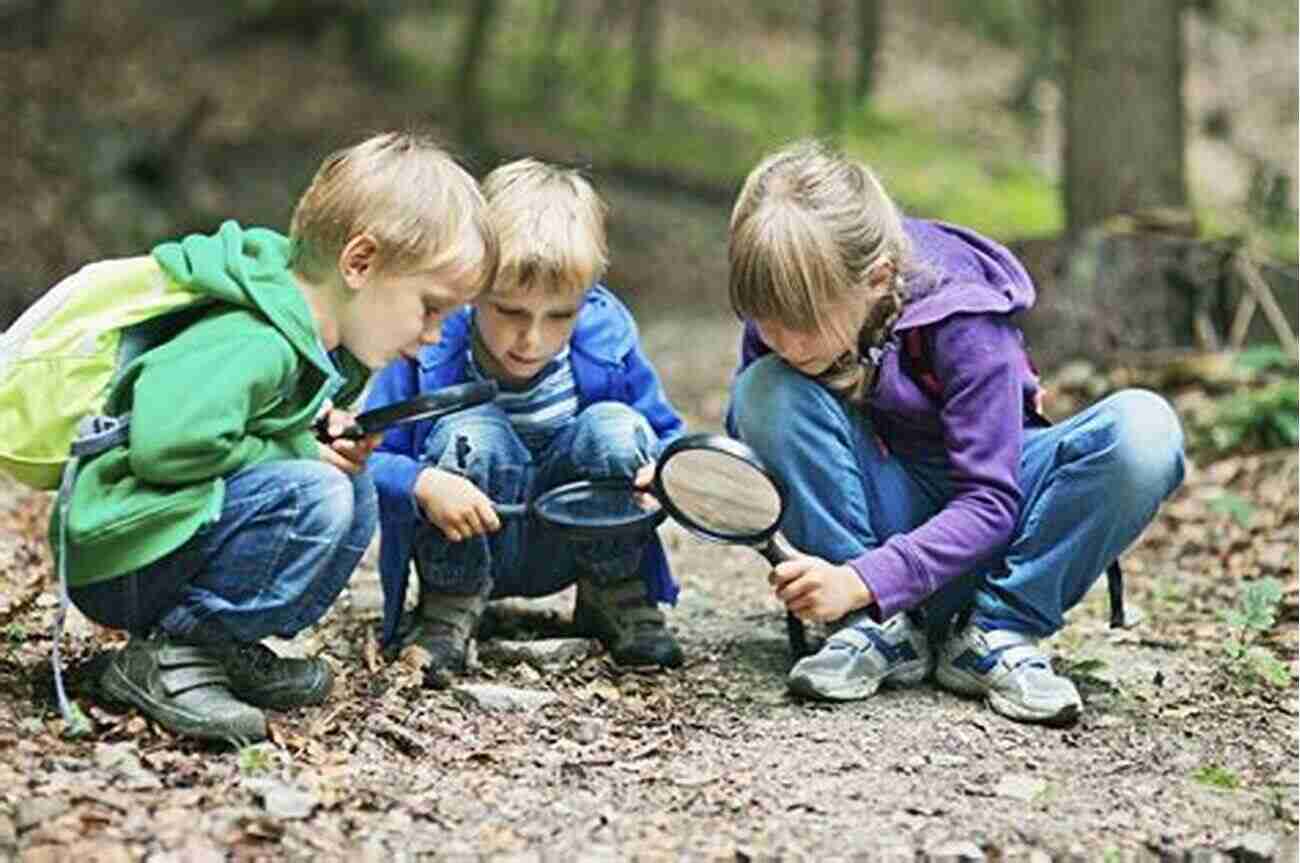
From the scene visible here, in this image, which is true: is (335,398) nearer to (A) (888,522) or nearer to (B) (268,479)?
(B) (268,479)

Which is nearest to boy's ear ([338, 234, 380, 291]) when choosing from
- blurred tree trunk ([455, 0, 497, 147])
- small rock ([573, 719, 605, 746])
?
small rock ([573, 719, 605, 746])

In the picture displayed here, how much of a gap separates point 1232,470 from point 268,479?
12.1 ft

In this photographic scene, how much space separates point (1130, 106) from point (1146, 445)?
460cm

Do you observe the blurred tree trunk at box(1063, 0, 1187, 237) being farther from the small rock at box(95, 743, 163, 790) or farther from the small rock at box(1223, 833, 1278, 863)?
the small rock at box(95, 743, 163, 790)

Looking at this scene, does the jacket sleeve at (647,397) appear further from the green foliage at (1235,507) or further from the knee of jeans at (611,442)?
the green foliage at (1235,507)

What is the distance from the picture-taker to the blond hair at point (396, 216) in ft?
10.1

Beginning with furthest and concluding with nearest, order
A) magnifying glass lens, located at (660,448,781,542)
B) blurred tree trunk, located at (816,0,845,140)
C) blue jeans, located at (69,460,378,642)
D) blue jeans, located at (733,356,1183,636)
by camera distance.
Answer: blurred tree trunk, located at (816,0,845,140) < blue jeans, located at (733,356,1183,636) < magnifying glass lens, located at (660,448,781,542) < blue jeans, located at (69,460,378,642)

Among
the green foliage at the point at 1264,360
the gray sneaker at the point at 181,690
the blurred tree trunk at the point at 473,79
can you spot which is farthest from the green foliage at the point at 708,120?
the gray sneaker at the point at 181,690

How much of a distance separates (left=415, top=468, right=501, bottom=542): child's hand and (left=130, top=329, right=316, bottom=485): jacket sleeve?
513 millimetres

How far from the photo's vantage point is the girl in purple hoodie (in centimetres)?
332

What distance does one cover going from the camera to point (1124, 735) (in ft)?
11.0

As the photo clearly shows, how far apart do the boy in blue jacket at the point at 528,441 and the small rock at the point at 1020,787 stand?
0.87 m

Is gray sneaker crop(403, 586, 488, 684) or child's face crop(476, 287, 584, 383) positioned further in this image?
Answer: gray sneaker crop(403, 586, 488, 684)

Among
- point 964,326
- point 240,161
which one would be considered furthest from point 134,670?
point 240,161
